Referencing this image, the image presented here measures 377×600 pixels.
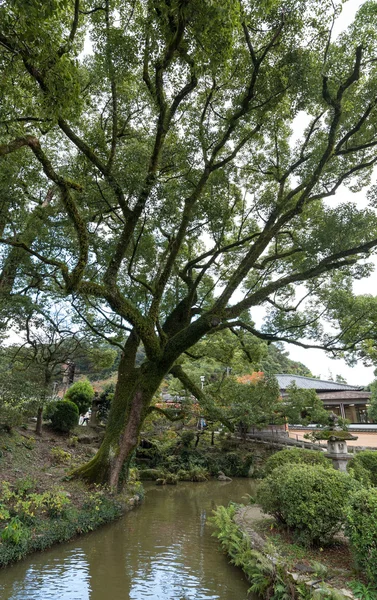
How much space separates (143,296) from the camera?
1020 centimetres

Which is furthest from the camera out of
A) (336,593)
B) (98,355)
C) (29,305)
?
(98,355)

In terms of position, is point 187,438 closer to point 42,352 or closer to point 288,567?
point 42,352

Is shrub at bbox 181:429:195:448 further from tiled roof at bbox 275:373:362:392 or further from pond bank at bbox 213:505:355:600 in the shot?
tiled roof at bbox 275:373:362:392

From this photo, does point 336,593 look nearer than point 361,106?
Yes

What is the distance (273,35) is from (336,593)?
26.0 feet

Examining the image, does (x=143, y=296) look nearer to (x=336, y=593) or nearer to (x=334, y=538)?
(x=334, y=538)

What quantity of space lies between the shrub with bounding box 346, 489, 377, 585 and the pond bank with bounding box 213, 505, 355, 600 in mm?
310

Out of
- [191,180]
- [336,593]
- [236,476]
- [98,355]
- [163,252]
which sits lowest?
[236,476]

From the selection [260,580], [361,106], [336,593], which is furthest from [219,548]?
[361,106]

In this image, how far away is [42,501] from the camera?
5.91 metres

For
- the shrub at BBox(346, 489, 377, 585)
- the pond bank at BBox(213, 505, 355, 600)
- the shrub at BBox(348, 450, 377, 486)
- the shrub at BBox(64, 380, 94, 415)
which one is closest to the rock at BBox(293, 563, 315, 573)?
the pond bank at BBox(213, 505, 355, 600)

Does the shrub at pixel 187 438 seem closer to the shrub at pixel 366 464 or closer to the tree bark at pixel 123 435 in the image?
the tree bark at pixel 123 435

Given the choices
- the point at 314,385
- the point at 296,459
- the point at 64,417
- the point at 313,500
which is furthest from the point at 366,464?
the point at 314,385

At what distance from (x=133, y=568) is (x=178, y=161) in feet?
25.9
